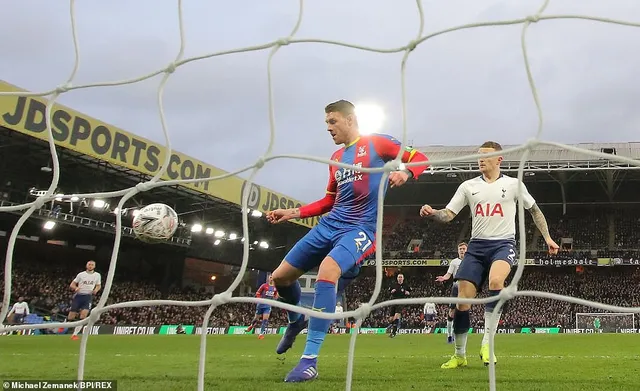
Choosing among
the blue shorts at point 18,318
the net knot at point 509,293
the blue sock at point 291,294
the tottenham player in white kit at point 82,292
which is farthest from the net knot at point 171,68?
the blue shorts at point 18,318

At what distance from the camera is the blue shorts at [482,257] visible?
467 cm

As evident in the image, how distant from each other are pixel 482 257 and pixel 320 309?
1773 mm

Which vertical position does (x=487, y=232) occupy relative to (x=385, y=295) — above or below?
above

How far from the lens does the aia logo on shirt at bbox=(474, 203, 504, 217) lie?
4.77 meters

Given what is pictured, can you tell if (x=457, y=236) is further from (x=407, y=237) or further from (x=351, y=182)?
(x=351, y=182)

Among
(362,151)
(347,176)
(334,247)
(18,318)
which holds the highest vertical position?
(362,151)

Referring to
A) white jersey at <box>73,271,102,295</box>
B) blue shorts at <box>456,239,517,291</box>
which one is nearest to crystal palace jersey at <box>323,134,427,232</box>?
blue shorts at <box>456,239,517,291</box>

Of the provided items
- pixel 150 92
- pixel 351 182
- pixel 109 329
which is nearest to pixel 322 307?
pixel 351 182

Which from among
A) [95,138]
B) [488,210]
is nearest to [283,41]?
[488,210]

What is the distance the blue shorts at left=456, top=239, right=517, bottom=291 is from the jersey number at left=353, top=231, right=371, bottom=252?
124 centimetres

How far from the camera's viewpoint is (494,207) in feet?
15.7

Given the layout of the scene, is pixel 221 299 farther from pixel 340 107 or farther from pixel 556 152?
pixel 556 152

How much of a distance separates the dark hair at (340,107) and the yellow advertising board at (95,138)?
1201 cm

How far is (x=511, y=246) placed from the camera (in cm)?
473
